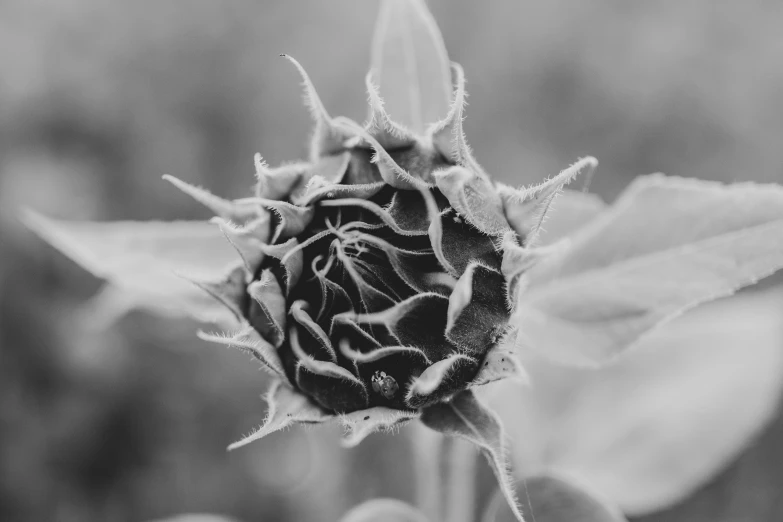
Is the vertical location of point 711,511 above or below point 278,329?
below

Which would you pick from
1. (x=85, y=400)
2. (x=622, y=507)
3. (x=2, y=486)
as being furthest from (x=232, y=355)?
(x=622, y=507)

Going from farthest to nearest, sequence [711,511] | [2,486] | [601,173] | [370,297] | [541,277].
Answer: [601,173] → [2,486] → [711,511] → [541,277] → [370,297]

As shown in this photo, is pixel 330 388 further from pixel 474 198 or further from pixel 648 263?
pixel 648 263

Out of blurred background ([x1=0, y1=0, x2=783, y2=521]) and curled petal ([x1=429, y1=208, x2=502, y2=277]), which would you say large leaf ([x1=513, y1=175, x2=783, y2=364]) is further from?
blurred background ([x1=0, y1=0, x2=783, y2=521])

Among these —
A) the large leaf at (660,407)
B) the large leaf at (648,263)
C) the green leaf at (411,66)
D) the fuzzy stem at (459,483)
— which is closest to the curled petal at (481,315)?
the large leaf at (648,263)

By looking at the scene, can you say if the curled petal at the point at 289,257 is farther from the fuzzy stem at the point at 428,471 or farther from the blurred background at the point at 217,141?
the blurred background at the point at 217,141

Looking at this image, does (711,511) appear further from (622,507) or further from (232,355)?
(232,355)

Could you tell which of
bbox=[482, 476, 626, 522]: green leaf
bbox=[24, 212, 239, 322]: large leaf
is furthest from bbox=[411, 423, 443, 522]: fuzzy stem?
bbox=[24, 212, 239, 322]: large leaf

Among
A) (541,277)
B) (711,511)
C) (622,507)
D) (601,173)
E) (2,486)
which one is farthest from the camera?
(601,173)
